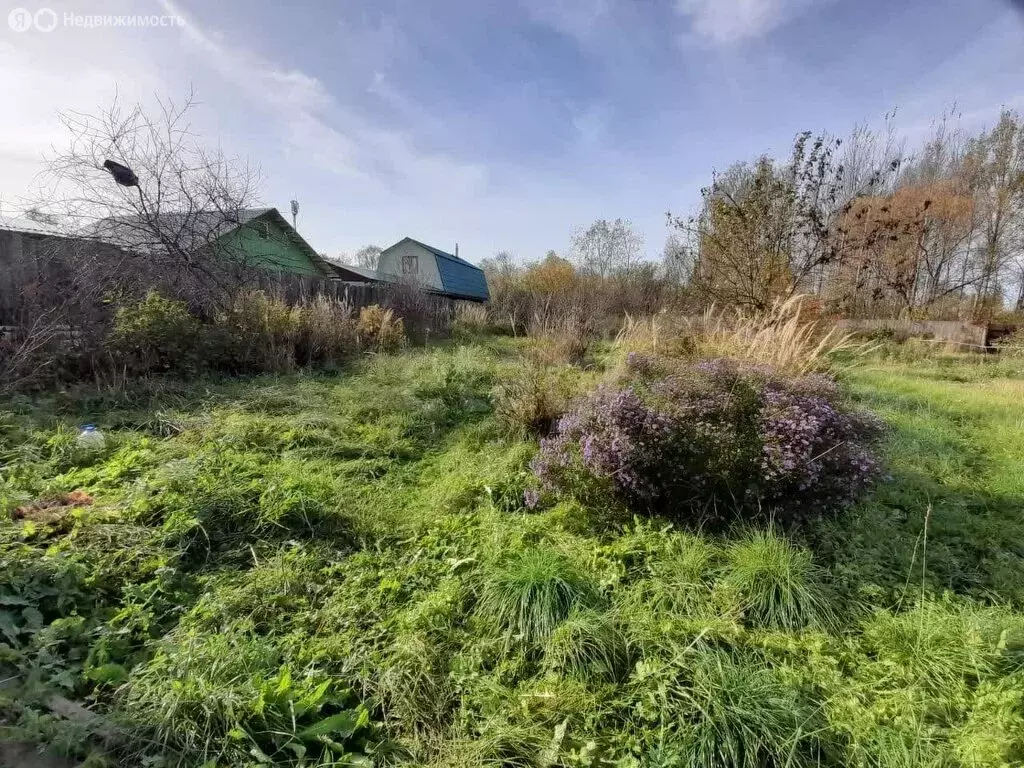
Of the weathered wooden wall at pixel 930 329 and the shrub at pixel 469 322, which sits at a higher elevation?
the weathered wooden wall at pixel 930 329

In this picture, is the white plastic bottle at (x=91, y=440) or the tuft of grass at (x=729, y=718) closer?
the tuft of grass at (x=729, y=718)

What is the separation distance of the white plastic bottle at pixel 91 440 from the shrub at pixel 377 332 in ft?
15.0

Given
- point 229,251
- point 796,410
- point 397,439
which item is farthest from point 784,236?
point 229,251

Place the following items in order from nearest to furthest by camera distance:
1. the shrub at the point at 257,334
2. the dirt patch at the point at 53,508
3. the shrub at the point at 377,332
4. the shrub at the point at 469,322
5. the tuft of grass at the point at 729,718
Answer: the tuft of grass at the point at 729,718 < the dirt patch at the point at 53,508 < the shrub at the point at 257,334 < the shrub at the point at 377,332 < the shrub at the point at 469,322

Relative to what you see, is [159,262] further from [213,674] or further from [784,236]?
[784,236]

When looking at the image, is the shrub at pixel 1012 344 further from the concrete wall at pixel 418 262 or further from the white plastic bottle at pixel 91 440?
the concrete wall at pixel 418 262

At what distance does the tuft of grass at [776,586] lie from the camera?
1.88 meters

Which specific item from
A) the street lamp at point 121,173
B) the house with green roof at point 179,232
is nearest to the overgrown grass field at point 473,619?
the house with green roof at point 179,232

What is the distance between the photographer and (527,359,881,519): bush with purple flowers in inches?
98.0

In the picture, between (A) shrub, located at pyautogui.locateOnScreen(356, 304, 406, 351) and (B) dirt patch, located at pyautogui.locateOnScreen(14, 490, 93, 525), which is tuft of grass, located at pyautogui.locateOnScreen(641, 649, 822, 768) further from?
(A) shrub, located at pyautogui.locateOnScreen(356, 304, 406, 351)

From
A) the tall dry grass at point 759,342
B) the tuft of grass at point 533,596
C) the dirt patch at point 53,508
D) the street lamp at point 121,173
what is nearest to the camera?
the tuft of grass at point 533,596

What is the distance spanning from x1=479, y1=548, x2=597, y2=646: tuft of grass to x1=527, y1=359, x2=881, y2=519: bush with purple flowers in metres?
0.74

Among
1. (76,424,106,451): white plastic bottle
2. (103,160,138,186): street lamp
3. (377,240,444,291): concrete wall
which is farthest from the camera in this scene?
(377,240,444,291): concrete wall

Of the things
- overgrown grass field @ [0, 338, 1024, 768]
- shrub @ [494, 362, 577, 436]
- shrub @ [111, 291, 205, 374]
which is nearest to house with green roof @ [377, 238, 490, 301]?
shrub @ [111, 291, 205, 374]
